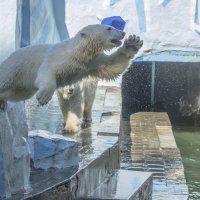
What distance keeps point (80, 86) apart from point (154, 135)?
2.66m

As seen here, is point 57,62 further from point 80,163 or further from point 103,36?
point 80,163

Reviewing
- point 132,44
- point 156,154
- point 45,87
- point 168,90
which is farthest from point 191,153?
point 45,87

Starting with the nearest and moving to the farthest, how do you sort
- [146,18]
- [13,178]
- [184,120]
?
[13,178]
[146,18]
[184,120]

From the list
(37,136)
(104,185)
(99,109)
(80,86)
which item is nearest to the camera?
(37,136)

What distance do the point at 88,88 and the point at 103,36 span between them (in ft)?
10.1

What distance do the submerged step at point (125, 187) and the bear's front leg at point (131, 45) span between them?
0.99m

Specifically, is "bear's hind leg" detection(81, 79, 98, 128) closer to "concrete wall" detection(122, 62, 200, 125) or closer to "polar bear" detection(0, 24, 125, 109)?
"polar bear" detection(0, 24, 125, 109)

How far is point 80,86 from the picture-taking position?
280 inches

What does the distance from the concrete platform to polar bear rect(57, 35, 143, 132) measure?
78 centimetres

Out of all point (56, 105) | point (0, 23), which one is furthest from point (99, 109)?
point (0, 23)

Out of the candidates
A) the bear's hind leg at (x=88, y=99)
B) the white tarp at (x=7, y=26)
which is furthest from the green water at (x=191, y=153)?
the white tarp at (x=7, y=26)

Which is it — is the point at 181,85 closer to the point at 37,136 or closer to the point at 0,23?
the point at 0,23

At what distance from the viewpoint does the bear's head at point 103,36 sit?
4914mm

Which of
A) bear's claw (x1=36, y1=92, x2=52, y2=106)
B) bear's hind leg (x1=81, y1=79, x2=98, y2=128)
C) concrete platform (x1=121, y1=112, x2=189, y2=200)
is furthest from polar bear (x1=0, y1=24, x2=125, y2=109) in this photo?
bear's hind leg (x1=81, y1=79, x2=98, y2=128)
